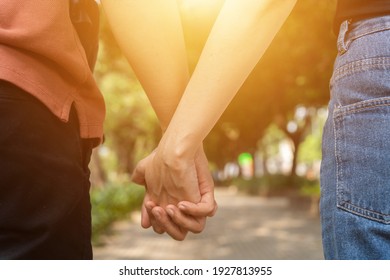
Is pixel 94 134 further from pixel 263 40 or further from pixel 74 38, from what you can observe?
pixel 263 40

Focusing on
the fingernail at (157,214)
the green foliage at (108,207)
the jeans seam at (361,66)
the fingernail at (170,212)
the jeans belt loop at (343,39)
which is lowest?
the green foliage at (108,207)

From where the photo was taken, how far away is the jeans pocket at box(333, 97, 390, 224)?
1364 millimetres

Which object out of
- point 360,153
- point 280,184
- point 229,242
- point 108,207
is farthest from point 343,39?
point 280,184

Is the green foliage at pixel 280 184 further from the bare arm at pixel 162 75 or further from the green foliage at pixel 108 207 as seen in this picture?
the bare arm at pixel 162 75

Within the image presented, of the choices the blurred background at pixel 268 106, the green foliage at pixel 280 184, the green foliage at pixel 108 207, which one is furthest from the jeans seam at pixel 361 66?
the green foliage at pixel 280 184

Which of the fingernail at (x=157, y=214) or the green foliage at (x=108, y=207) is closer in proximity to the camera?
the fingernail at (x=157, y=214)

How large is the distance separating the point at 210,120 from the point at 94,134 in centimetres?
33

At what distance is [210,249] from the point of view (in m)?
9.99

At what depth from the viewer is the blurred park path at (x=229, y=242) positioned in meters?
9.34

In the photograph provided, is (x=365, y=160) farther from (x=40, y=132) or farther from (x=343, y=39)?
(x=40, y=132)

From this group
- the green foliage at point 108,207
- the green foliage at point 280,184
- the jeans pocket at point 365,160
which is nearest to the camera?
the jeans pocket at point 365,160

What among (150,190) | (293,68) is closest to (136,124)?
(293,68)

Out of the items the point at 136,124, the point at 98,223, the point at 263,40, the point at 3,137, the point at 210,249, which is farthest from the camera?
the point at 136,124

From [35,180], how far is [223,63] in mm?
555
